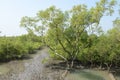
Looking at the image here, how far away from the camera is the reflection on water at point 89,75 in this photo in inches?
1096

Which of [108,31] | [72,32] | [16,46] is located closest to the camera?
[108,31]

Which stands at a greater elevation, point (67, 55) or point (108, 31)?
point (108, 31)

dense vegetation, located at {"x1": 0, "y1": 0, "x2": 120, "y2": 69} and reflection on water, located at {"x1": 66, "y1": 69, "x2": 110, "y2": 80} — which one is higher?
dense vegetation, located at {"x1": 0, "y1": 0, "x2": 120, "y2": 69}

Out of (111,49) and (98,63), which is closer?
(111,49)

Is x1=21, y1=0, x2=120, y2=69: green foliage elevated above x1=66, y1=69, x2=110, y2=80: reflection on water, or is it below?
above

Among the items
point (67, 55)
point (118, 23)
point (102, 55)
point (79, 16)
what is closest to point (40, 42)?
point (67, 55)

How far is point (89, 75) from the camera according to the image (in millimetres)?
29719

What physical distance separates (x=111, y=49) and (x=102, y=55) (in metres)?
2.15

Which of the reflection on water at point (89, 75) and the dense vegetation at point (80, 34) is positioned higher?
the dense vegetation at point (80, 34)

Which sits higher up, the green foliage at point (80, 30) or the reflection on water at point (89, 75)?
the green foliage at point (80, 30)

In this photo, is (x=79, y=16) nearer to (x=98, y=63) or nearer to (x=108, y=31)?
(x=108, y=31)

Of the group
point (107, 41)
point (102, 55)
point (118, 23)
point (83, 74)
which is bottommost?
point (83, 74)

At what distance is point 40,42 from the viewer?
35.5m

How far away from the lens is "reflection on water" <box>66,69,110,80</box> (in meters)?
27.8
